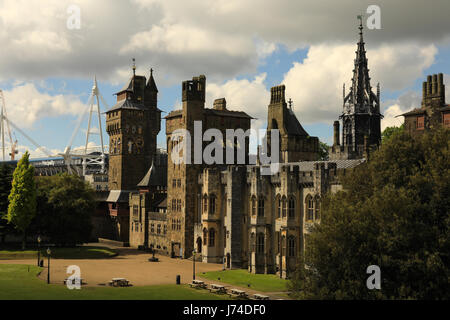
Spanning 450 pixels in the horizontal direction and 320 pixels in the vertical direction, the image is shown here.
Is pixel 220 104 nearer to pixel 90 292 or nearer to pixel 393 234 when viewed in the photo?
pixel 90 292

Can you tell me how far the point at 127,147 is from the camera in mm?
98562

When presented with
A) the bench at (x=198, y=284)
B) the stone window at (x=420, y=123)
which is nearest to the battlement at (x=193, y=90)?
the stone window at (x=420, y=123)

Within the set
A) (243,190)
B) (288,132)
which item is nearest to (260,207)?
(243,190)

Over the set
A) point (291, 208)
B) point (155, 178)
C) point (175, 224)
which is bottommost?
point (175, 224)

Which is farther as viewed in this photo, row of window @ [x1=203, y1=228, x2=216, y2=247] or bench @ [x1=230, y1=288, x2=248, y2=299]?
row of window @ [x1=203, y1=228, x2=216, y2=247]

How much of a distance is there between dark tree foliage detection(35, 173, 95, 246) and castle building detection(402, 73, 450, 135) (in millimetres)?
50392

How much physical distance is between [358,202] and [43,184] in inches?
2395

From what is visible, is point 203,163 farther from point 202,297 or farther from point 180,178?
point 202,297

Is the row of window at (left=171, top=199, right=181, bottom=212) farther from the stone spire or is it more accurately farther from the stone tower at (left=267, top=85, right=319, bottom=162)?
the stone spire

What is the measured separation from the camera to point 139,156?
100000 mm

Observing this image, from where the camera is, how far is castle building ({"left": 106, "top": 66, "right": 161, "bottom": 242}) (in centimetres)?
9738

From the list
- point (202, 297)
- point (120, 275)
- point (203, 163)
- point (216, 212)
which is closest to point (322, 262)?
point (202, 297)

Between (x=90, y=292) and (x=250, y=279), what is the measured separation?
17.9 meters

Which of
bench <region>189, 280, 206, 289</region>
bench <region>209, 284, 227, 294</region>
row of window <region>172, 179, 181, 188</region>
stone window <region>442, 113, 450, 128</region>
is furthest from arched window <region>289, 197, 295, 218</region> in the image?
stone window <region>442, 113, 450, 128</region>
